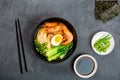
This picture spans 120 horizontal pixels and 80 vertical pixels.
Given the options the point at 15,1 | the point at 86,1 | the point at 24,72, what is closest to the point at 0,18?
the point at 15,1

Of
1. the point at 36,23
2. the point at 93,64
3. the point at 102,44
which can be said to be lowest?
the point at 93,64

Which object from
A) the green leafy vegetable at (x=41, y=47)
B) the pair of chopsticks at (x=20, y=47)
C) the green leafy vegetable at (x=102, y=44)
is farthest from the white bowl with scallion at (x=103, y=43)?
the pair of chopsticks at (x=20, y=47)

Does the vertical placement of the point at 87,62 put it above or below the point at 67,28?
below

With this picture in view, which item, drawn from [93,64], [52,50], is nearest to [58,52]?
[52,50]

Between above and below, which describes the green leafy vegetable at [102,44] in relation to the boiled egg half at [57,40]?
below

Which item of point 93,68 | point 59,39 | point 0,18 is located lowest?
point 93,68

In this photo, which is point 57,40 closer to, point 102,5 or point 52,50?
point 52,50

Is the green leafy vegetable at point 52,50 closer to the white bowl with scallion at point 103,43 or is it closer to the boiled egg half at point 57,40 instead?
the boiled egg half at point 57,40

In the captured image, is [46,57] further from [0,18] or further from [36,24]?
[0,18]
